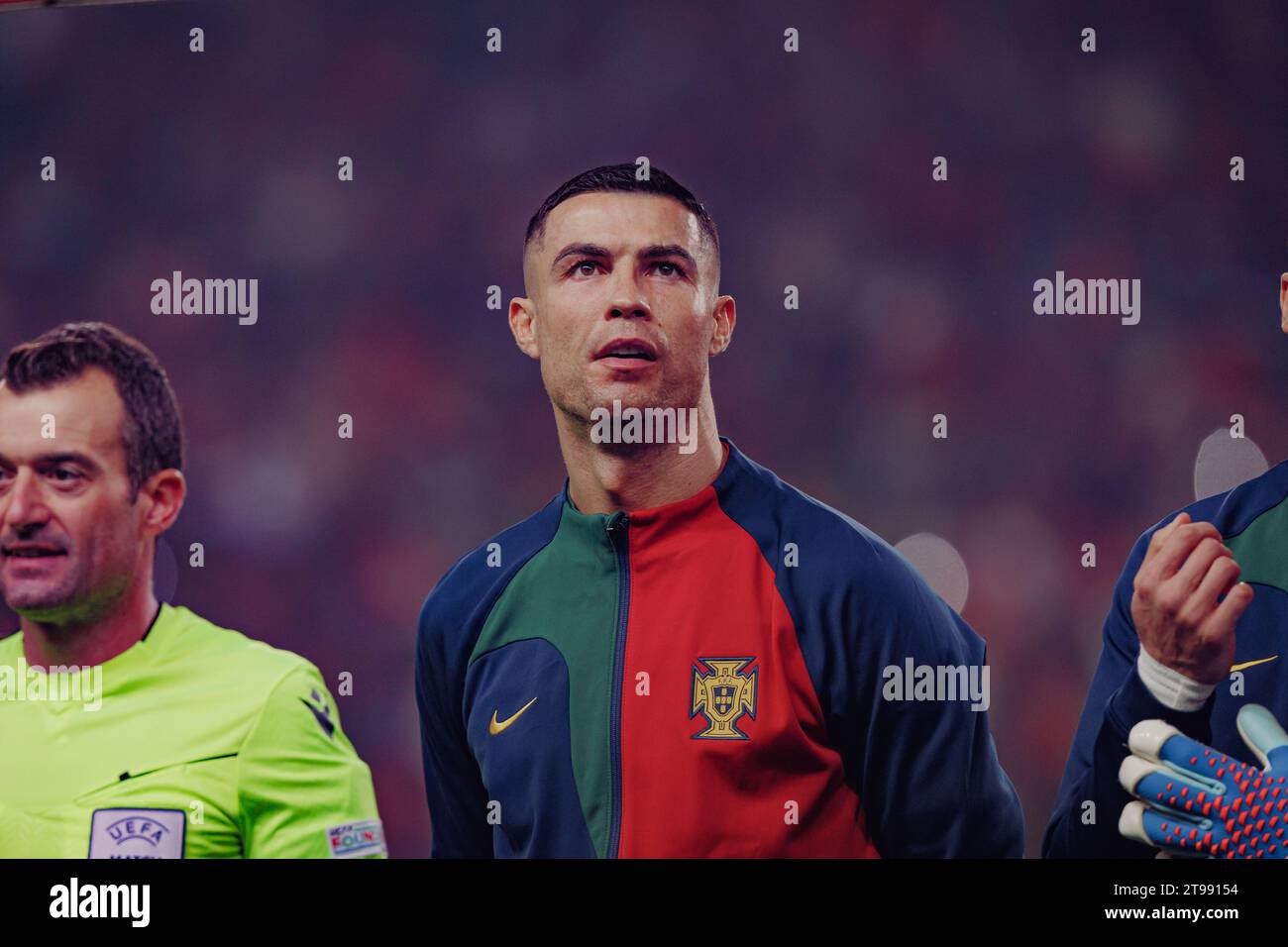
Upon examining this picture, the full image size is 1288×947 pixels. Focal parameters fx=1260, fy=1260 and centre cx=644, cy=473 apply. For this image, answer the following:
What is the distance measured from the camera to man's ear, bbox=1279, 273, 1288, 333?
2.38 m

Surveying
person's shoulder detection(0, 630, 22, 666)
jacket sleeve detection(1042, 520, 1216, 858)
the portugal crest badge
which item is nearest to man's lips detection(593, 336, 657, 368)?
the portugal crest badge

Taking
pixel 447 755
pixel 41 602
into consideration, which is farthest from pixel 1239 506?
pixel 41 602

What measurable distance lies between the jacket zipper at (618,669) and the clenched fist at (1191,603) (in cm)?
95

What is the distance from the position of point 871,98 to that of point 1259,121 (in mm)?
739

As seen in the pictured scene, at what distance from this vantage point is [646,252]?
2.41 metres

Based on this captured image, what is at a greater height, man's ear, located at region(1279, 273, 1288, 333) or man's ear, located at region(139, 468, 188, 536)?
man's ear, located at region(1279, 273, 1288, 333)

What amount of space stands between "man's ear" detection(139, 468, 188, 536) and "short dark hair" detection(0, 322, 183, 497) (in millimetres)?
14

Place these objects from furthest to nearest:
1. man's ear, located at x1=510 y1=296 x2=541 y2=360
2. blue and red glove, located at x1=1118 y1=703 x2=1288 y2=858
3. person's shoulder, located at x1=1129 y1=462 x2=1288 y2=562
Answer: man's ear, located at x1=510 y1=296 x2=541 y2=360 → person's shoulder, located at x1=1129 y1=462 x2=1288 y2=562 → blue and red glove, located at x1=1118 y1=703 x2=1288 y2=858

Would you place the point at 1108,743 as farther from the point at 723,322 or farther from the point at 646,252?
the point at 646,252

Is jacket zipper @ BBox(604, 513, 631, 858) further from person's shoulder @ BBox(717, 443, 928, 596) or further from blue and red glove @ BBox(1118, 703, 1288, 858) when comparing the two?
blue and red glove @ BBox(1118, 703, 1288, 858)

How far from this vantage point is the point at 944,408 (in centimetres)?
244

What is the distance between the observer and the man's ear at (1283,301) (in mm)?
2385

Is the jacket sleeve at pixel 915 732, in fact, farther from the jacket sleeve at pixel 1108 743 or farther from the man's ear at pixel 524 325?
the man's ear at pixel 524 325
